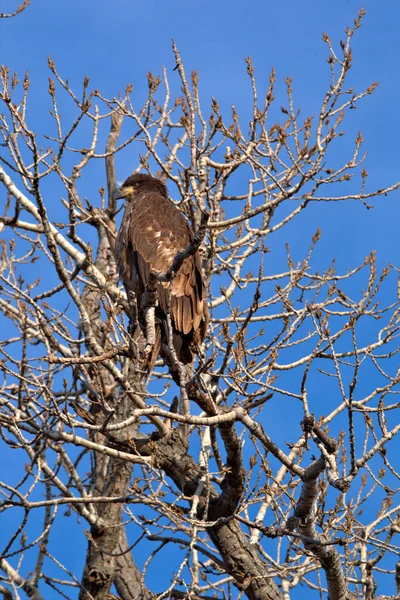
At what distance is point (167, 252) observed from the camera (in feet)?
21.1

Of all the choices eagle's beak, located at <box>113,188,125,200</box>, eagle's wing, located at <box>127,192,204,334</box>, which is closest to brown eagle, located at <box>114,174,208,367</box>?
eagle's wing, located at <box>127,192,204,334</box>

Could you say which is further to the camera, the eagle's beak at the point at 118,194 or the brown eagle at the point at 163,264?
the eagle's beak at the point at 118,194

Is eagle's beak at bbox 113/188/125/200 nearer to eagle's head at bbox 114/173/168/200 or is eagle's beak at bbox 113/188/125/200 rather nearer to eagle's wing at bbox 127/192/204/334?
eagle's head at bbox 114/173/168/200

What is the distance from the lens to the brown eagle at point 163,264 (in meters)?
5.98

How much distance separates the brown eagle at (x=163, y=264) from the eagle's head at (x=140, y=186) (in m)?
0.03

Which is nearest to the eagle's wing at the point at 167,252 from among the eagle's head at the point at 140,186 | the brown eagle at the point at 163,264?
the brown eagle at the point at 163,264

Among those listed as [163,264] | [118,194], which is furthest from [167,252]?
[118,194]

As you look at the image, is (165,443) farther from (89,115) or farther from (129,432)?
(89,115)

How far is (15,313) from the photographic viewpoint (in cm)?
866

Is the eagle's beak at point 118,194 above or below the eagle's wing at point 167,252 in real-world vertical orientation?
above

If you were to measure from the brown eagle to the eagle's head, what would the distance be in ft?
0.08

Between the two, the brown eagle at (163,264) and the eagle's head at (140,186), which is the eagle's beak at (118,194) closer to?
the eagle's head at (140,186)

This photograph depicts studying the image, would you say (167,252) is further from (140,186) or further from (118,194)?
(118,194)

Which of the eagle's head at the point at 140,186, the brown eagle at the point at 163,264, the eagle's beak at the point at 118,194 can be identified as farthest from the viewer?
the eagle's beak at the point at 118,194
